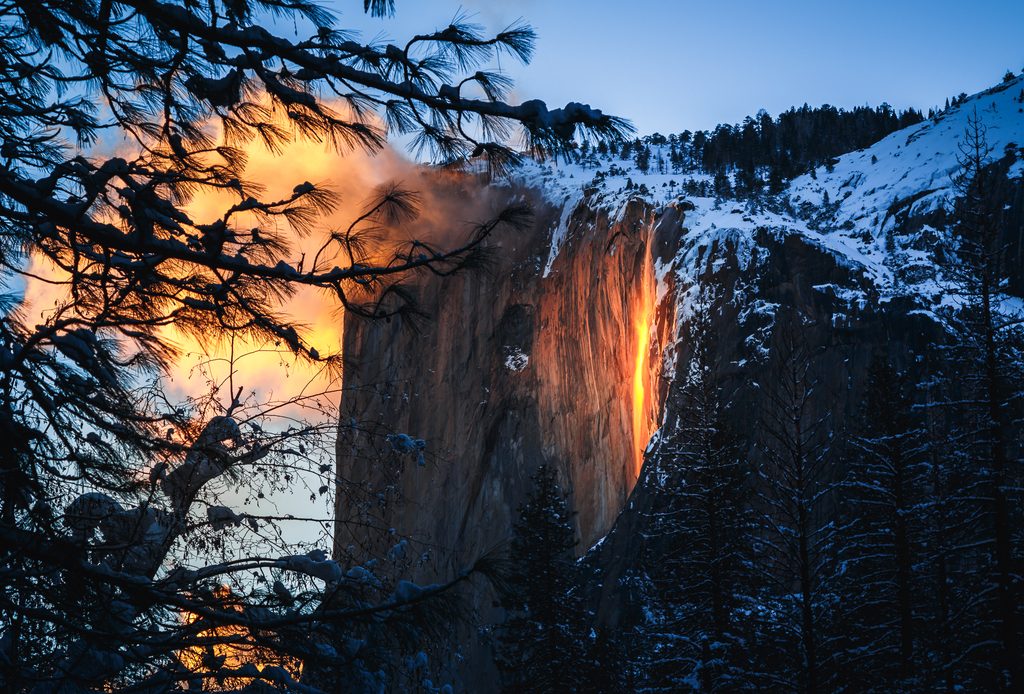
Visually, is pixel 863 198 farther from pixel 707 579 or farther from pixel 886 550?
pixel 707 579

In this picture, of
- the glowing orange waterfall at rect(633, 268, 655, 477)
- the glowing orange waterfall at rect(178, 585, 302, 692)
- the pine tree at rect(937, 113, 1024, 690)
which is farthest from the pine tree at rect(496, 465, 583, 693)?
the glowing orange waterfall at rect(178, 585, 302, 692)

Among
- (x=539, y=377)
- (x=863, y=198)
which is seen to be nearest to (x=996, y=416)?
(x=863, y=198)

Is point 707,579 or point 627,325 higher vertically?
point 627,325

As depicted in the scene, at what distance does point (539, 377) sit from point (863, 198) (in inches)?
651

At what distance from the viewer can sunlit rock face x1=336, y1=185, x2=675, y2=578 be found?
38.6 meters

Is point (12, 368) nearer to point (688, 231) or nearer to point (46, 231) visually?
point (46, 231)

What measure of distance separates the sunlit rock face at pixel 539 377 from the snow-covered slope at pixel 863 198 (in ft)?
4.89

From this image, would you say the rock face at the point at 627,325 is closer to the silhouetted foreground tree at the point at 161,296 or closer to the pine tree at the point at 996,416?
the pine tree at the point at 996,416

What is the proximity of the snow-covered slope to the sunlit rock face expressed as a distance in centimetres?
149

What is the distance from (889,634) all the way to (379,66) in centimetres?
1736

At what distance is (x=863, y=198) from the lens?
41.1 metres

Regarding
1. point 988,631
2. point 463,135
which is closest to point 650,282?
point 988,631

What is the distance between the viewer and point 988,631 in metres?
15.7

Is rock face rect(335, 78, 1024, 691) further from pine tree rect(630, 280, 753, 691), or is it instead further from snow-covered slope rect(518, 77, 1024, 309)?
pine tree rect(630, 280, 753, 691)
